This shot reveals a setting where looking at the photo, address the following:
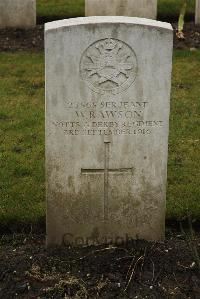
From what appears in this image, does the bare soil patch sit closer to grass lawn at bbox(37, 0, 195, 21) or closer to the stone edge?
the stone edge

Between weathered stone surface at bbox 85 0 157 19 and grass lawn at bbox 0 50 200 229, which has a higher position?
weathered stone surface at bbox 85 0 157 19

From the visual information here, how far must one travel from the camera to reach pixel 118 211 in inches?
182

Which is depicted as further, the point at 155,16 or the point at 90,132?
the point at 155,16

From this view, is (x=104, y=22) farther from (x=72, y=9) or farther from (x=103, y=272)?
(x=72, y=9)

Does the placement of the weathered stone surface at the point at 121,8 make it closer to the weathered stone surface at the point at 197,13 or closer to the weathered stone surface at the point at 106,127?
the weathered stone surface at the point at 197,13

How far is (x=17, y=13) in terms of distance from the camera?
10.5 metres

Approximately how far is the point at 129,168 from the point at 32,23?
6632 millimetres

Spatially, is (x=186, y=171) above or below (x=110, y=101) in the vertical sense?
below

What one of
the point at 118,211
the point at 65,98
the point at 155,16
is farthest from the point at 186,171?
the point at 155,16

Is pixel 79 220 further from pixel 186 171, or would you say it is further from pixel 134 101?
pixel 186 171

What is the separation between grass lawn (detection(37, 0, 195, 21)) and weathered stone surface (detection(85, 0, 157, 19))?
0.89 m

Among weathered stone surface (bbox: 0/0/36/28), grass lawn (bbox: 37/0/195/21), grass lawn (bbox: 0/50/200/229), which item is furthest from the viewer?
grass lawn (bbox: 37/0/195/21)

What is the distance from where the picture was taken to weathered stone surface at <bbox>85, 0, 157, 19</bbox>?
10.5 metres

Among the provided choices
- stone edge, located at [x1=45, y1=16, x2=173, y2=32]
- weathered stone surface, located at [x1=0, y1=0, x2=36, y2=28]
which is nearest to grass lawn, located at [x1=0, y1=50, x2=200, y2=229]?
weathered stone surface, located at [x1=0, y1=0, x2=36, y2=28]
